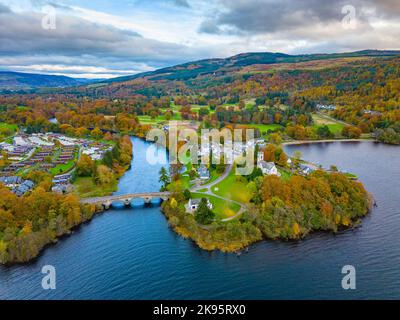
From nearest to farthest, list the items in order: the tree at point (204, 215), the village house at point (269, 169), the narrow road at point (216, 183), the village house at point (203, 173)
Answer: the tree at point (204, 215) < the narrow road at point (216, 183) < the village house at point (269, 169) < the village house at point (203, 173)

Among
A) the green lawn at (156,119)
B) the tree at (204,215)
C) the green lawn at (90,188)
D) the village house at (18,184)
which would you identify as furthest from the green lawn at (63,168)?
the green lawn at (156,119)

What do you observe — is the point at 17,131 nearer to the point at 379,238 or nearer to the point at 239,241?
the point at 239,241

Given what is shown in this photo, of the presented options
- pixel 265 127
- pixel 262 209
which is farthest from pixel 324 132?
pixel 262 209

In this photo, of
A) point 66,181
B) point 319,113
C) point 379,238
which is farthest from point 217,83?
point 379,238

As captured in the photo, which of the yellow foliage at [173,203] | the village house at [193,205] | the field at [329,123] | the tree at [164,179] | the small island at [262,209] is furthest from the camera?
the field at [329,123]

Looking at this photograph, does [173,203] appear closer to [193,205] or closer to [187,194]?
[193,205]

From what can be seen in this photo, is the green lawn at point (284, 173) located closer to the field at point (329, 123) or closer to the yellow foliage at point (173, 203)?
the yellow foliage at point (173, 203)
